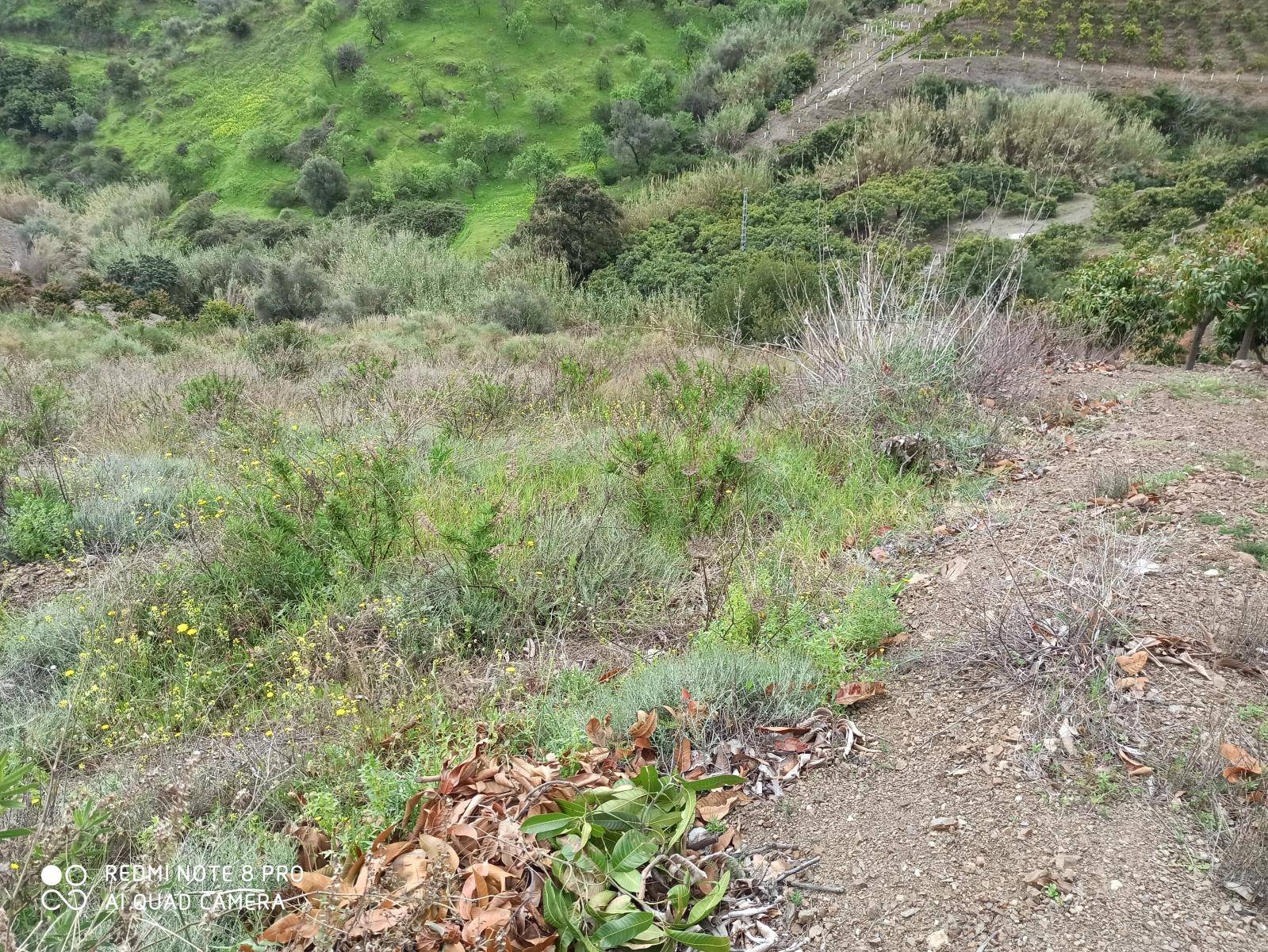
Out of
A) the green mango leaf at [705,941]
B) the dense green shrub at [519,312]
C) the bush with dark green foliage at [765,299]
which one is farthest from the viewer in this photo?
the dense green shrub at [519,312]

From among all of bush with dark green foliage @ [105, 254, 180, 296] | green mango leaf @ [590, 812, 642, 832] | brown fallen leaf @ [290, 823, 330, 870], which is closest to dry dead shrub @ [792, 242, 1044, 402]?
green mango leaf @ [590, 812, 642, 832]

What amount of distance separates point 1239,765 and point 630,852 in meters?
1.47

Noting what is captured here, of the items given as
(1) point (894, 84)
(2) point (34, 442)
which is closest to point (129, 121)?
(1) point (894, 84)

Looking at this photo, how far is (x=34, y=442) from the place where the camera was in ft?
17.7

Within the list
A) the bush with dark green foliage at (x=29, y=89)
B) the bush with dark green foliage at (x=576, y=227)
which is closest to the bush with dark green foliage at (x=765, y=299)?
the bush with dark green foliage at (x=576, y=227)

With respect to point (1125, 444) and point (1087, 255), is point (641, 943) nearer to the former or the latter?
point (1125, 444)

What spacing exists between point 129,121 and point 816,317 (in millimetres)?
45944

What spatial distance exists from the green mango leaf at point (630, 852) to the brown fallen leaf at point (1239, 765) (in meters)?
1.38

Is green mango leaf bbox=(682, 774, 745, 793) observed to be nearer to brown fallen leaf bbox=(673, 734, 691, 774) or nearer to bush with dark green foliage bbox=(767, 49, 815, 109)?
brown fallen leaf bbox=(673, 734, 691, 774)

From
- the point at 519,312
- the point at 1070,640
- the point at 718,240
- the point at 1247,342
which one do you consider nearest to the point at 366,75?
the point at 718,240

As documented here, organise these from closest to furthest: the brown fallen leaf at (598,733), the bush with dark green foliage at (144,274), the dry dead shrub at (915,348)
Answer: the brown fallen leaf at (598,733) → the dry dead shrub at (915,348) → the bush with dark green foliage at (144,274)

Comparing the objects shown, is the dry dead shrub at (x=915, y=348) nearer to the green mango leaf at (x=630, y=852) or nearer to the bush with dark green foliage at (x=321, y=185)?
the green mango leaf at (x=630, y=852)

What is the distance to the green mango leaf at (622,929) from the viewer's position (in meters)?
1.43

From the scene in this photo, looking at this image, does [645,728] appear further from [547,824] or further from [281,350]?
[281,350]
